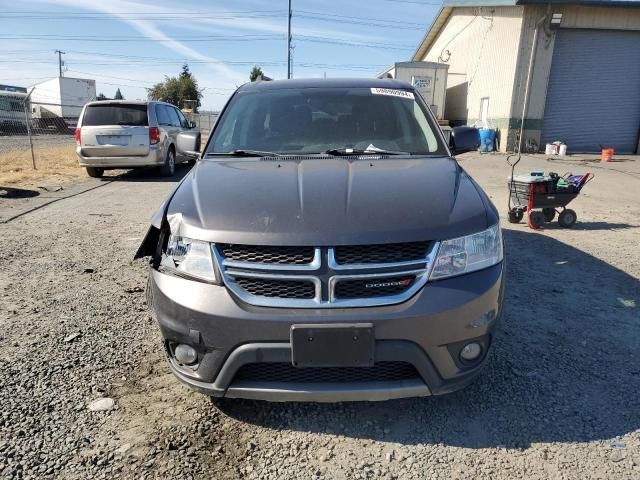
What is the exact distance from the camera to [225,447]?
2256mm

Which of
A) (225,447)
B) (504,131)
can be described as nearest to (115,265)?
(225,447)

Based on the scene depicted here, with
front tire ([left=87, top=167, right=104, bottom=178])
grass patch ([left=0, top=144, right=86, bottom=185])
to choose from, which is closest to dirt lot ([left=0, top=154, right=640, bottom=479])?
grass patch ([left=0, top=144, right=86, bottom=185])

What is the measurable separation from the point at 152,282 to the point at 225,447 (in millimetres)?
Result: 867

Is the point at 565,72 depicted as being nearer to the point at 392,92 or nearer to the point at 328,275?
the point at 392,92

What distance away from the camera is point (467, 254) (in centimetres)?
224

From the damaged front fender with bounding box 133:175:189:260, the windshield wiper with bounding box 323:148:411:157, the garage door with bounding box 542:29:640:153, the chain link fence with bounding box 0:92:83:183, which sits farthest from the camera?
the garage door with bounding box 542:29:640:153

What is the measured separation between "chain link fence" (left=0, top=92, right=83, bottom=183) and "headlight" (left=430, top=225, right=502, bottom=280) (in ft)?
36.6

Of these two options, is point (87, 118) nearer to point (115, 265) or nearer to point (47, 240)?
point (47, 240)

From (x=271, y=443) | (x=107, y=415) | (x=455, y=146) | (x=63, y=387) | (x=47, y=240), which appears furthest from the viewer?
(x=47, y=240)

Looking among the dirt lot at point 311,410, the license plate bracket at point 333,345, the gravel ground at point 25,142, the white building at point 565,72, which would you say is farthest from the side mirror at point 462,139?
the gravel ground at point 25,142

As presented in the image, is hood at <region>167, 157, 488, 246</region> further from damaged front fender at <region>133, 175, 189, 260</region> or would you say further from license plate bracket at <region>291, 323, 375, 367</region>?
license plate bracket at <region>291, 323, 375, 367</region>

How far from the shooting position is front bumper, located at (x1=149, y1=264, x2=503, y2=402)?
2055mm

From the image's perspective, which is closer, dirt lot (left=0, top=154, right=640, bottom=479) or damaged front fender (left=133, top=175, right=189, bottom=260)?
dirt lot (left=0, top=154, right=640, bottom=479)

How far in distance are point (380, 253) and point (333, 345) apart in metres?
0.45
